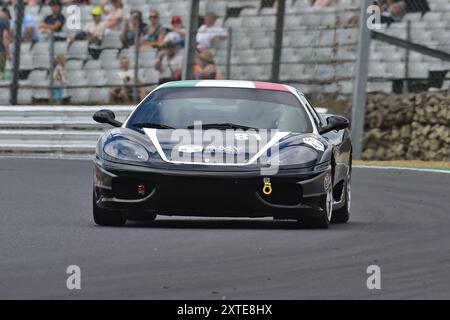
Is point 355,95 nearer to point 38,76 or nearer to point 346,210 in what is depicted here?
point 38,76

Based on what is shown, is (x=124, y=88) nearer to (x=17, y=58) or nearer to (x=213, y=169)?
(x=17, y=58)

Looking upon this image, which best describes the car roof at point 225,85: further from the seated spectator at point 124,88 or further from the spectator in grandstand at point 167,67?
the seated spectator at point 124,88

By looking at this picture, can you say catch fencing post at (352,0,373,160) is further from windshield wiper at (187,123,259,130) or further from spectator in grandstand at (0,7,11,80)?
windshield wiper at (187,123,259,130)

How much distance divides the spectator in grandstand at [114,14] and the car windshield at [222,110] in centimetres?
1297

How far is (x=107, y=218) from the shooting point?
36.7 feet

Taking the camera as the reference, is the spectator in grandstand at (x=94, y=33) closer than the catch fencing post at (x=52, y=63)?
No

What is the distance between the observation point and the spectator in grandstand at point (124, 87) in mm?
24016

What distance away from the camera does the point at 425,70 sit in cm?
2173

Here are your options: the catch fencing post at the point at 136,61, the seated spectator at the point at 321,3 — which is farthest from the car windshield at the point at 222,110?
the catch fencing post at the point at 136,61

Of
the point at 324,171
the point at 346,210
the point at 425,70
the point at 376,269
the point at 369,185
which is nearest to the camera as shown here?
the point at 376,269

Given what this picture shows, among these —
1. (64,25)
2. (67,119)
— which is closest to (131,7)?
(64,25)

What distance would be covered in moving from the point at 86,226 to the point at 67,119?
11615 mm

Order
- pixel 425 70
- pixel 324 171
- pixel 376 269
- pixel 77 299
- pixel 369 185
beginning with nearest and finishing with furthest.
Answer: pixel 77 299 → pixel 376 269 → pixel 324 171 → pixel 369 185 → pixel 425 70

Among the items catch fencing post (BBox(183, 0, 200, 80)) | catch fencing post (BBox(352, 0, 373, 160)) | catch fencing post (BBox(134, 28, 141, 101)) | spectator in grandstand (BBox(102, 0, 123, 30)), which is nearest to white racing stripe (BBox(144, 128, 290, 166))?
catch fencing post (BBox(352, 0, 373, 160))
